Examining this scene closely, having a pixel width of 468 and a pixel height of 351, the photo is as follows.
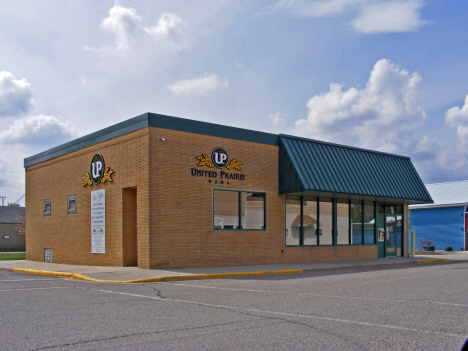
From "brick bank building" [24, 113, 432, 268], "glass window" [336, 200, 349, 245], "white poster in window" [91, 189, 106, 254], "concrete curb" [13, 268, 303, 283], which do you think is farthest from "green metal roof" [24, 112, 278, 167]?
"concrete curb" [13, 268, 303, 283]

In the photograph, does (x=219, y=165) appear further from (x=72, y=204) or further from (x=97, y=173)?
(x=72, y=204)

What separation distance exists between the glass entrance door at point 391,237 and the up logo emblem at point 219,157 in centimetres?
1184

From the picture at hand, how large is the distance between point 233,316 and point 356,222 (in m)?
17.1

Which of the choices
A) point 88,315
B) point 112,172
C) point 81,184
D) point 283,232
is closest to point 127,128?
point 112,172

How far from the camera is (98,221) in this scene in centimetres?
1955

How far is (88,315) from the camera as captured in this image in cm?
822

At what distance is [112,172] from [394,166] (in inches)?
592

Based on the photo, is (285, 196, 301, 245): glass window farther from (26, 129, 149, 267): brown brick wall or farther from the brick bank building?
(26, 129, 149, 267): brown brick wall

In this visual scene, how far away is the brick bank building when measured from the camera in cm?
1714

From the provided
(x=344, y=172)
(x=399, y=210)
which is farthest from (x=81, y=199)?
(x=399, y=210)

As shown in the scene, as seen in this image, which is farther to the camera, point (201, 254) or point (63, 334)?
point (201, 254)

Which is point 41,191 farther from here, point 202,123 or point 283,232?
point 283,232

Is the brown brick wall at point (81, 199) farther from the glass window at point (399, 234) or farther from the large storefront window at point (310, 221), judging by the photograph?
the glass window at point (399, 234)

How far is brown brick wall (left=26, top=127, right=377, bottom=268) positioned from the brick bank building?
0.14 feet
